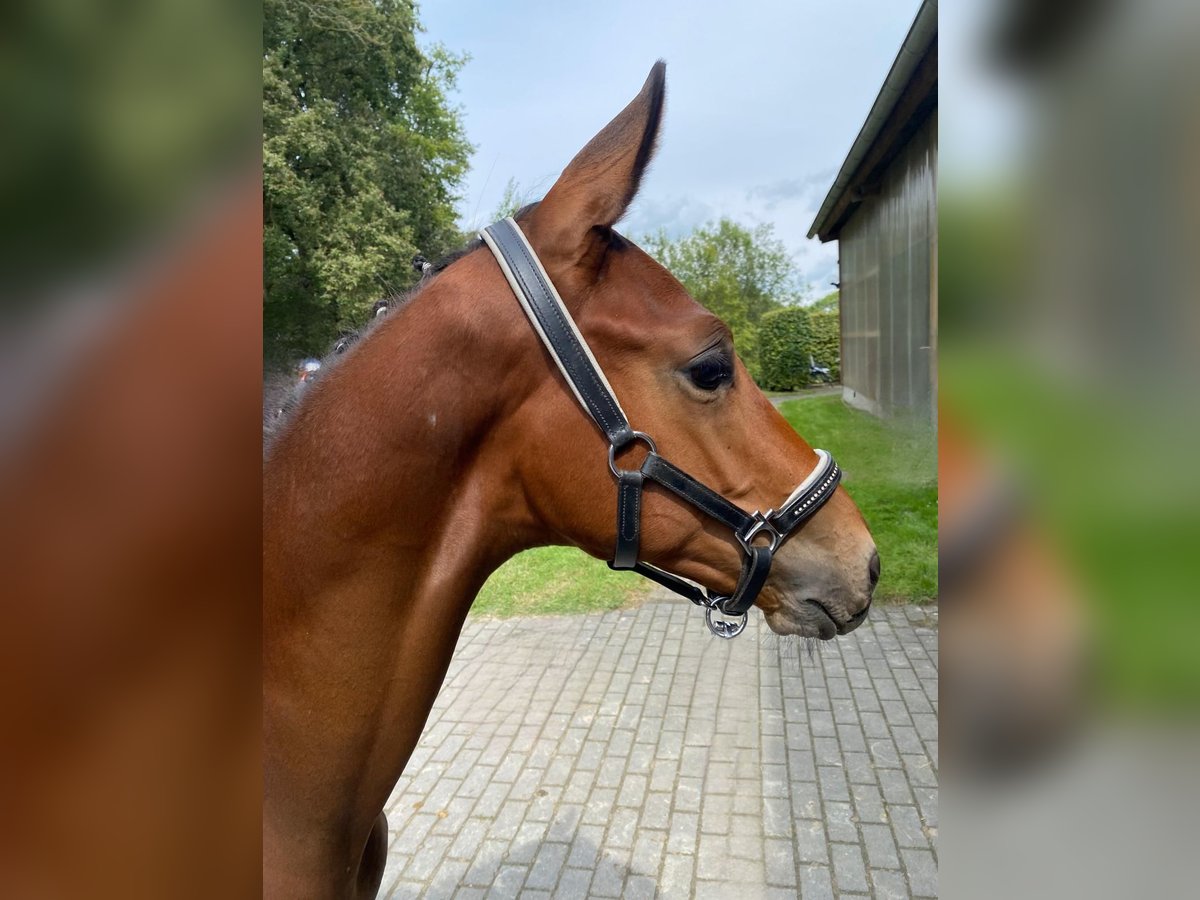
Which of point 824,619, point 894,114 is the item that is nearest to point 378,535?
point 824,619

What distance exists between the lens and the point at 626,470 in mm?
1397

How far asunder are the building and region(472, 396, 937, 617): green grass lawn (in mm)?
665

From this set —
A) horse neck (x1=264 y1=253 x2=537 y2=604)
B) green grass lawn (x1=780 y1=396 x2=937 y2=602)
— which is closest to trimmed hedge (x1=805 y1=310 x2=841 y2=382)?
green grass lawn (x1=780 y1=396 x2=937 y2=602)

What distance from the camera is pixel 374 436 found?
131 cm

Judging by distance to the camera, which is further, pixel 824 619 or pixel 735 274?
pixel 735 274

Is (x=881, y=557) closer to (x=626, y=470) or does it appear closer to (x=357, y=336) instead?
(x=626, y=470)

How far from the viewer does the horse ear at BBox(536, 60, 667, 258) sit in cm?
140

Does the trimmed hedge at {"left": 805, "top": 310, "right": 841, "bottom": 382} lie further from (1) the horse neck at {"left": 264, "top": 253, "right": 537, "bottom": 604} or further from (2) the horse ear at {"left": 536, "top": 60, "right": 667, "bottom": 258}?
(1) the horse neck at {"left": 264, "top": 253, "right": 537, "bottom": 604}

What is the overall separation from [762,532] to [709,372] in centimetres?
38
